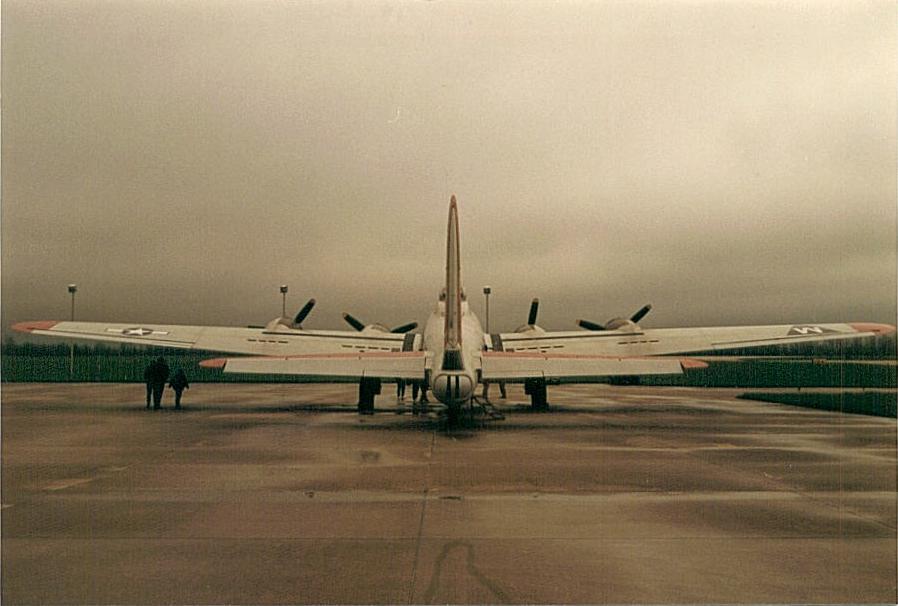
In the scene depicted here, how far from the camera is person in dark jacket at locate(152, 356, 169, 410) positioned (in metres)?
23.2

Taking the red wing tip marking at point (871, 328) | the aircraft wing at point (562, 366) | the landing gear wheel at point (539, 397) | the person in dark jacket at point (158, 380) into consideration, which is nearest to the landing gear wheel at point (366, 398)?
the aircraft wing at point (562, 366)

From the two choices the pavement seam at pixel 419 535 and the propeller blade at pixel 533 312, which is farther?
the propeller blade at pixel 533 312

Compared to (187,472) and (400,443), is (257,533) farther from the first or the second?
(400,443)

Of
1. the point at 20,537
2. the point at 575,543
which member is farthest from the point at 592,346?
the point at 20,537

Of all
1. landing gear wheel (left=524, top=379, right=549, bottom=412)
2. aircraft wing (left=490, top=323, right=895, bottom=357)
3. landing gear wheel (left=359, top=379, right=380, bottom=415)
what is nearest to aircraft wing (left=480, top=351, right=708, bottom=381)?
landing gear wheel (left=359, top=379, right=380, bottom=415)

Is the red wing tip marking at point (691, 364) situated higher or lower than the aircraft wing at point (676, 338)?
lower

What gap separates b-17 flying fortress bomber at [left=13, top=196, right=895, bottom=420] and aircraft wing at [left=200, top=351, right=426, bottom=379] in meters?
0.02

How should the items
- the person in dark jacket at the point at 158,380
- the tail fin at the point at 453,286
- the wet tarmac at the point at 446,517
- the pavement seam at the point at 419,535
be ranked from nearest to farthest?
the pavement seam at the point at 419,535
the wet tarmac at the point at 446,517
the tail fin at the point at 453,286
the person in dark jacket at the point at 158,380

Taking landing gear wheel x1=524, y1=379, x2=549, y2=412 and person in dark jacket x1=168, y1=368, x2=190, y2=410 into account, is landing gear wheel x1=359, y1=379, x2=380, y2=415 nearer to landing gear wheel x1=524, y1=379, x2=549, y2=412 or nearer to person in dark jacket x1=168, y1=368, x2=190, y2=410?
landing gear wheel x1=524, y1=379, x2=549, y2=412

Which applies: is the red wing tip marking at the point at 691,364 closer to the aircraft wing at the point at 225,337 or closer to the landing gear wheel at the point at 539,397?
the landing gear wheel at the point at 539,397

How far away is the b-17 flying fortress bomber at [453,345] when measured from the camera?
16.3 m

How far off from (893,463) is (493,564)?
9356 millimetres

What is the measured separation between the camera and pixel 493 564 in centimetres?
605

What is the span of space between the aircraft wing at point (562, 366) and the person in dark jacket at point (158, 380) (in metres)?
12.1
